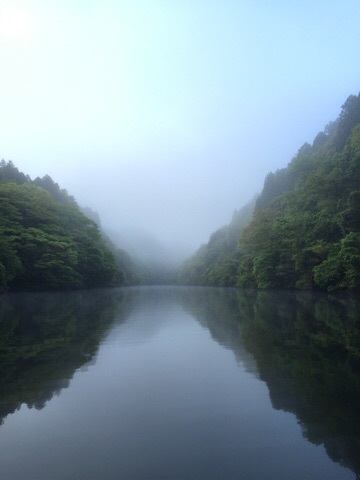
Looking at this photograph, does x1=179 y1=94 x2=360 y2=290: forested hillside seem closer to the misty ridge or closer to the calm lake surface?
the misty ridge

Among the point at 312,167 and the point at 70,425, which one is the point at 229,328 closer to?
the point at 70,425

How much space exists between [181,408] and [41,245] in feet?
138

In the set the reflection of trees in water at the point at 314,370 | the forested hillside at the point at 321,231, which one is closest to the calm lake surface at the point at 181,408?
the reflection of trees in water at the point at 314,370

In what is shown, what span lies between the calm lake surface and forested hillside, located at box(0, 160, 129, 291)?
2766 centimetres

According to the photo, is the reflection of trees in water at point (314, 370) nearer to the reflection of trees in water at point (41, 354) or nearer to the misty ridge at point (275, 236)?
the reflection of trees in water at point (41, 354)

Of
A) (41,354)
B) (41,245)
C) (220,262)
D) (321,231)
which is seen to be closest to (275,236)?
(321,231)

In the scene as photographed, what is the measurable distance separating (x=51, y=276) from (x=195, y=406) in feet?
135

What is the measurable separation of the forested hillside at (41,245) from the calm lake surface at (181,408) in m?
27.7

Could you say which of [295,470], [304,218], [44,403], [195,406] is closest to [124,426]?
[195,406]

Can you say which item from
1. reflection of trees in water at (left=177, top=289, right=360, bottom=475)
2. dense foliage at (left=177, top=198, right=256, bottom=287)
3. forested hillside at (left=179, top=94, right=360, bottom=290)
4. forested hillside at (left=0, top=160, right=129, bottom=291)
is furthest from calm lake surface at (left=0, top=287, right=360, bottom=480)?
dense foliage at (left=177, top=198, right=256, bottom=287)

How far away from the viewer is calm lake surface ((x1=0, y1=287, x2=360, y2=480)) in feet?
12.0

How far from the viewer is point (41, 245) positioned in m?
44.1

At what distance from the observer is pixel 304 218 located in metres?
39.2

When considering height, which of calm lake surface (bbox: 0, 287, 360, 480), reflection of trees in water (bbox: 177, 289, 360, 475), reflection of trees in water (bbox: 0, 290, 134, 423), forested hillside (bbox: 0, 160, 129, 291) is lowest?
reflection of trees in water (bbox: 0, 290, 134, 423)
